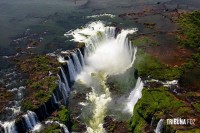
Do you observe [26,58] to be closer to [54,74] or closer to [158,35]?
[54,74]

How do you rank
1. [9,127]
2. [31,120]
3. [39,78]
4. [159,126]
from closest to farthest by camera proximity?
[159,126] < [9,127] < [31,120] < [39,78]

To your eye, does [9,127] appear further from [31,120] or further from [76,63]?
[76,63]

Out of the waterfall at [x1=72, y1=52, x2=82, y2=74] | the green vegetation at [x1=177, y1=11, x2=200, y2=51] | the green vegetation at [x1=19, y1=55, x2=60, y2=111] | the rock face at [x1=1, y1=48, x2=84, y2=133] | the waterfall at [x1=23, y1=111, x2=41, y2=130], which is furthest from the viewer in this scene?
the green vegetation at [x1=177, y1=11, x2=200, y2=51]

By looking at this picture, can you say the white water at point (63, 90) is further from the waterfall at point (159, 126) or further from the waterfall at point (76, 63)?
the waterfall at point (159, 126)

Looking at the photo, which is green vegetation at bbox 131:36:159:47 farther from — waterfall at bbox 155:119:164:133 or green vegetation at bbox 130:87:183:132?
waterfall at bbox 155:119:164:133

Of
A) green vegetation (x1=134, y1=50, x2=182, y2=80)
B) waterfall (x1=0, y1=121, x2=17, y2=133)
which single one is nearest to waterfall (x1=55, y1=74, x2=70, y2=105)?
waterfall (x1=0, y1=121, x2=17, y2=133)

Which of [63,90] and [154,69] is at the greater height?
[154,69]

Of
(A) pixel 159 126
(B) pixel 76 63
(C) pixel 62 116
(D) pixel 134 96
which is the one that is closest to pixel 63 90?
(C) pixel 62 116
